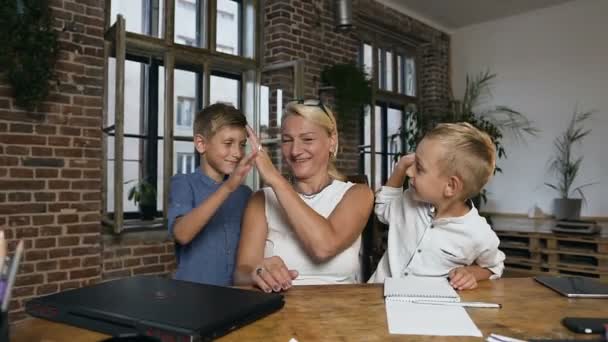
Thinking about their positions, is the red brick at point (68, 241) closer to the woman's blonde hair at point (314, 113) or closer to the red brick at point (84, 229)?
the red brick at point (84, 229)

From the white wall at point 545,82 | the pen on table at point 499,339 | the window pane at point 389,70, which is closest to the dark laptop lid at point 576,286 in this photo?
the pen on table at point 499,339

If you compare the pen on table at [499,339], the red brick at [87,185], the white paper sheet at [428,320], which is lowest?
the white paper sheet at [428,320]

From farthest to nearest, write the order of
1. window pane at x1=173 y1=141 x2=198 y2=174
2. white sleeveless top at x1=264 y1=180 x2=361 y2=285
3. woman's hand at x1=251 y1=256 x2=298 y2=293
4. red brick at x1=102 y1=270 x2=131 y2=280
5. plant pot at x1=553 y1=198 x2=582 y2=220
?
plant pot at x1=553 y1=198 x2=582 y2=220
window pane at x1=173 y1=141 x2=198 y2=174
red brick at x1=102 y1=270 x2=131 y2=280
white sleeveless top at x1=264 y1=180 x2=361 y2=285
woman's hand at x1=251 y1=256 x2=298 y2=293

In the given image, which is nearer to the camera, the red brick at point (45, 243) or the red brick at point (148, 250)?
the red brick at point (45, 243)

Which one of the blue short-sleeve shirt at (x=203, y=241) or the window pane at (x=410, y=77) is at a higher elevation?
the window pane at (x=410, y=77)

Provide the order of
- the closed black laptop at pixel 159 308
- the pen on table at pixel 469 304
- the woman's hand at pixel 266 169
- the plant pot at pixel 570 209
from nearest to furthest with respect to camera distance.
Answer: the closed black laptop at pixel 159 308 < the pen on table at pixel 469 304 < the woman's hand at pixel 266 169 < the plant pot at pixel 570 209

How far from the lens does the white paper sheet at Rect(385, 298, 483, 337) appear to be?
83 cm

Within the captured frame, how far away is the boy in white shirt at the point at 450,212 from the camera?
1.39m

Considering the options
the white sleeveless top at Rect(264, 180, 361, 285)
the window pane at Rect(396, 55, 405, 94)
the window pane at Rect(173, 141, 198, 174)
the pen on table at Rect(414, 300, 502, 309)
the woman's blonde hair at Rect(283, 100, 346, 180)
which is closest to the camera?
the pen on table at Rect(414, 300, 502, 309)

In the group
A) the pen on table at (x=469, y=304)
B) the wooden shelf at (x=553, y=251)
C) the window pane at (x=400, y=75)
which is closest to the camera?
the pen on table at (x=469, y=304)

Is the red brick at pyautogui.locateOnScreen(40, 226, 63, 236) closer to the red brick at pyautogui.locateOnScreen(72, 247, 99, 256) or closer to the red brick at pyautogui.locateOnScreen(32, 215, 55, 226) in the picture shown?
the red brick at pyautogui.locateOnScreen(32, 215, 55, 226)

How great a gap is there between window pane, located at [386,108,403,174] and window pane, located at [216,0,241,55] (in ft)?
7.58

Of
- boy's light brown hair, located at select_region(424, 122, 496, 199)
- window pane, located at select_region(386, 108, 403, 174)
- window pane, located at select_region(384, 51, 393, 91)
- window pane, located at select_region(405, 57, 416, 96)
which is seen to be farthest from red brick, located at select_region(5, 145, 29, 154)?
window pane, located at select_region(405, 57, 416, 96)

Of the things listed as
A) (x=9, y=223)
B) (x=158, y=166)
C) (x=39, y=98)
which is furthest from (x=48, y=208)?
(x=158, y=166)
